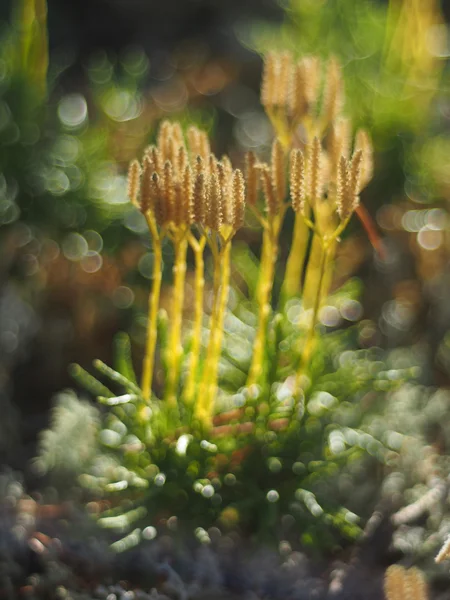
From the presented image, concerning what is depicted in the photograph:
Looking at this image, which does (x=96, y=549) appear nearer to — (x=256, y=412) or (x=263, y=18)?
(x=256, y=412)

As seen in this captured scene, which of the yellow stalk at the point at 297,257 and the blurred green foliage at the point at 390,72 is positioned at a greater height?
the blurred green foliage at the point at 390,72

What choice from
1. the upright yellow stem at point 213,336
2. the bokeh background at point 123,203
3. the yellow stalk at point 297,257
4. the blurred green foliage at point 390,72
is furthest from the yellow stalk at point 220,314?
the blurred green foliage at point 390,72

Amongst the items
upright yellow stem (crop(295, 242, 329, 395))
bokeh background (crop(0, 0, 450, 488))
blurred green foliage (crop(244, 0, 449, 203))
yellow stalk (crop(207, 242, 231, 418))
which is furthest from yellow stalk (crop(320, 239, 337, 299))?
blurred green foliage (crop(244, 0, 449, 203))

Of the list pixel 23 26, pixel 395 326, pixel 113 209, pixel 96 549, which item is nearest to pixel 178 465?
pixel 96 549

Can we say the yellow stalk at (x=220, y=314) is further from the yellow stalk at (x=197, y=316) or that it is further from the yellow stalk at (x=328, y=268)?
the yellow stalk at (x=328, y=268)

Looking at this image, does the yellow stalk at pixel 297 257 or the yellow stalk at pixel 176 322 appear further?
the yellow stalk at pixel 297 257

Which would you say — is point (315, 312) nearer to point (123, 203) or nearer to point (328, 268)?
point (328, 268)

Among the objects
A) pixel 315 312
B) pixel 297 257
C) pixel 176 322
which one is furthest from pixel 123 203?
pixel 315 312

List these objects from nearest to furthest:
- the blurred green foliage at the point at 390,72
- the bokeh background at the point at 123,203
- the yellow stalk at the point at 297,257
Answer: the yellow stalk at the point at 297,257
the bokeh background at the point at 123,203
the blurred green foliage at the point at 390,72
